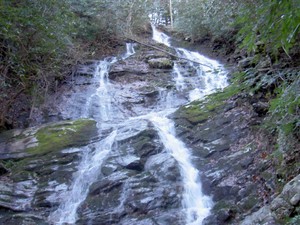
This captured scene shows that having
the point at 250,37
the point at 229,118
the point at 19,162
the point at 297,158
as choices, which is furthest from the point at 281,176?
the point at 19,162

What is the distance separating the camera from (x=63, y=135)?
33.9 feet

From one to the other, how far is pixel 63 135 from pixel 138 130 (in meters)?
2.38

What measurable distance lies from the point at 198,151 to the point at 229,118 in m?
1.58

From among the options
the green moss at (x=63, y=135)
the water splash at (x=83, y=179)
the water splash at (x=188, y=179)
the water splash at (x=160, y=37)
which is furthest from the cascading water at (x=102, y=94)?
the water splash at (x=160, y=37)

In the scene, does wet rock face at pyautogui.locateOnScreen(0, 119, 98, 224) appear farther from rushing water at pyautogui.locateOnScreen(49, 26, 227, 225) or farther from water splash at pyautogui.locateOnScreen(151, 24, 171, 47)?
water splash at pyautogui.locateOnScreen(151, 24, 171, 47)

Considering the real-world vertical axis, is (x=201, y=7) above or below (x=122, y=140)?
above

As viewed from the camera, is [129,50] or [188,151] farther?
[129,50]

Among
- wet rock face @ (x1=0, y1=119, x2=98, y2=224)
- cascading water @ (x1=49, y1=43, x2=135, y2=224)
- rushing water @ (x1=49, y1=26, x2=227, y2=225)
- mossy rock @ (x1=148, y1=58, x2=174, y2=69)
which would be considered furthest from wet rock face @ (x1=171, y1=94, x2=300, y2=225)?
mossy rock @ (x1=148, y1=58, x2=174, y2=69)

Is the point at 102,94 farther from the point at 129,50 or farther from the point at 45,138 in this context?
the point at 129,50

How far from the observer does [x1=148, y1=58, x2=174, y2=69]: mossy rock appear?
17406 mm

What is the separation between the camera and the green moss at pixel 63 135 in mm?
9789

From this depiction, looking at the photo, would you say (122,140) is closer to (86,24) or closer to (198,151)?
(198,151)

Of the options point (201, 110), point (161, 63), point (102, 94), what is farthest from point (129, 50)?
point (201, 110)

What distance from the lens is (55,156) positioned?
9398 millimetres
